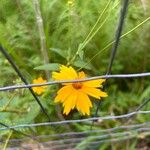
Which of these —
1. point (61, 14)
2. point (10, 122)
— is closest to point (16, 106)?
point (10, 122)

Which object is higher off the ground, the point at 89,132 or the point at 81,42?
the point at 81,42

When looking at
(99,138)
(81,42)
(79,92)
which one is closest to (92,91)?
(79,92)

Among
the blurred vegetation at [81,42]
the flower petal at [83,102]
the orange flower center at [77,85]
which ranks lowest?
the flower petal at [83,102]

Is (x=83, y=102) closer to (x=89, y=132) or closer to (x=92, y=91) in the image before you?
(x=92, y=91)

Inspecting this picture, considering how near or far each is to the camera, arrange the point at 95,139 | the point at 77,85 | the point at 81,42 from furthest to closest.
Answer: the point at 95,139 < the point at 81,42 < the point at 77,85

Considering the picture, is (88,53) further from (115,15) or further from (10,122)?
(10,122)

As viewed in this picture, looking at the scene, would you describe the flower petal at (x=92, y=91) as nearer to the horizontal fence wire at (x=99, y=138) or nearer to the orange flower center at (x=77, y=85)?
the orange flower center at (x=77, y=85)

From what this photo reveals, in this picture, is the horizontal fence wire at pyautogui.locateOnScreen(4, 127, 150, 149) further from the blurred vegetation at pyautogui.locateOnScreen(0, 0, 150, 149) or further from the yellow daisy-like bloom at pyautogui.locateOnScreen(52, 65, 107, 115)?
the yellow daisy-like bloom at pyautogui.locateOnScreen(52, 65, 107, 115)

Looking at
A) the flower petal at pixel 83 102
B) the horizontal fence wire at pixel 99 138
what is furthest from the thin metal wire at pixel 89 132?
the flower petal at pixel 83 102

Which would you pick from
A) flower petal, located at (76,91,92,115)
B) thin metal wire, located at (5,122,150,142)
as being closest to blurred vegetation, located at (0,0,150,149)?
thin metal wire, located at (5,122,150,142)
